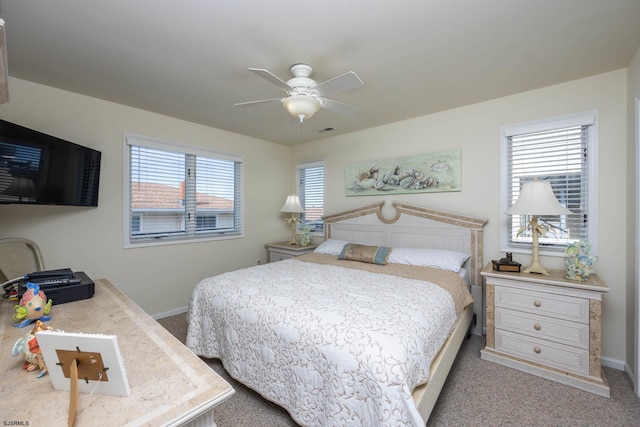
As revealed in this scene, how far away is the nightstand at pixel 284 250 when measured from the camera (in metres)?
3.98

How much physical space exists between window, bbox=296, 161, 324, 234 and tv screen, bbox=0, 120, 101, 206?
9.26ft

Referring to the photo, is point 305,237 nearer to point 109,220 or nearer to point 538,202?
point 109,220

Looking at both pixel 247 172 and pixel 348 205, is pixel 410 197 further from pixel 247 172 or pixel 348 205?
pixel 247 172

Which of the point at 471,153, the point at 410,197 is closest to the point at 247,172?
the point at 410,197

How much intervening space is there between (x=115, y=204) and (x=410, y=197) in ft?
11.5

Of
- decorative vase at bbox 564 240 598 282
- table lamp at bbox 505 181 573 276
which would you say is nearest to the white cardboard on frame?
table lamp at bbox 505 181 573 276

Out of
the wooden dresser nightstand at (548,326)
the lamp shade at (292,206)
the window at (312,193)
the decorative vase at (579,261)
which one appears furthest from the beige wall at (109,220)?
the decorative vase at (579,261)

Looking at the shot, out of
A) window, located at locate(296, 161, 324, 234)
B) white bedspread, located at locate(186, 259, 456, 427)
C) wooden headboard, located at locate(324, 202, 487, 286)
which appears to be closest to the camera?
white bedspread, located at locate(186, 259, 456, 427)

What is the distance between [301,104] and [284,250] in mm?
2569

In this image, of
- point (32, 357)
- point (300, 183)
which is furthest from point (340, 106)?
point (300, 183)

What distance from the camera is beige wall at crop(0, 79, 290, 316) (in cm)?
248

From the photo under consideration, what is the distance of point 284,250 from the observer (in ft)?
13.4

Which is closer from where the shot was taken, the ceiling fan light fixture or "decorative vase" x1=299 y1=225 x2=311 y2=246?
the ceiling fan light fixture

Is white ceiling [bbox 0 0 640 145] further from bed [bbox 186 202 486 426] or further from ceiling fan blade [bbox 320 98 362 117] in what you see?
bed [bbox 186 202 486 426]
